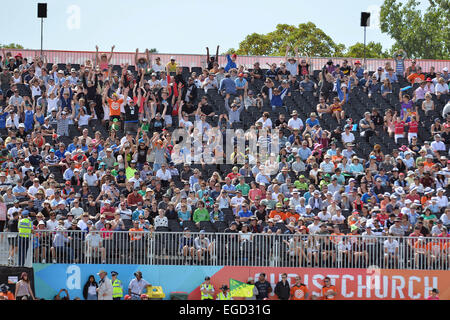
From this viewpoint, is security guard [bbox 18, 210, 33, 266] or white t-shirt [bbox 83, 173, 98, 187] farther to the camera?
white t-shirt [bbox 83, 173, 98, 187]

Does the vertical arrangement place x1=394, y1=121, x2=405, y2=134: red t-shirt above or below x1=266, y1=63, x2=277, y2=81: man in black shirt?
below

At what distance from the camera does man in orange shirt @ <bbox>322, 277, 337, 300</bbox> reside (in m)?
20.4

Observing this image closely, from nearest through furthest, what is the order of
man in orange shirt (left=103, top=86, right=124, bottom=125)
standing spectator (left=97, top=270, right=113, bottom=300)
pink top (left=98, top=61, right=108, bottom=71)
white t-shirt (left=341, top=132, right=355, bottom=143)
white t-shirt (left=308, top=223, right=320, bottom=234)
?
standing spectator (left=97, top=270, right=113, bottom=300), white t-shirt (left=308, top=223, right=320, bottom=234), white t-shirt (left=341, top=132, right=355, bottom=143), man in orange shirt (left=103, top=86, right=124, bottom=125), pink top (left=98, top=61, right=108, bottom=71)

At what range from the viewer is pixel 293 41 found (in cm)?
6431

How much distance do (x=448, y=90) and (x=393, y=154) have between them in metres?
5.08

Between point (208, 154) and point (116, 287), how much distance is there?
5597mm

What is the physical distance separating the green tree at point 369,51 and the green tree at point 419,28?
1416 millimetres

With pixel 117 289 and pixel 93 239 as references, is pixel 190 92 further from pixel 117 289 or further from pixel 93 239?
pixel 117 289

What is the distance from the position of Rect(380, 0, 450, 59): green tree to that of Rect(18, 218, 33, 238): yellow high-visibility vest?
49893mm

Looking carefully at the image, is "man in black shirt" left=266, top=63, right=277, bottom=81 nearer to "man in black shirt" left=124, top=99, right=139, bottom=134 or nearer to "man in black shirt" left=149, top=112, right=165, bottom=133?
"man in black shirt" left=149, top=112, right=165, bottom=133

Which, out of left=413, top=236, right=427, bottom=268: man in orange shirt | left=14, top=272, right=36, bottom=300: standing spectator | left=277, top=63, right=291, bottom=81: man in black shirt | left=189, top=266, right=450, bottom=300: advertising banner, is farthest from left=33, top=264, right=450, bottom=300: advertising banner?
left=277, top=63, right=291, bottom=81: man in black shirt

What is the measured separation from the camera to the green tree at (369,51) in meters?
65.2

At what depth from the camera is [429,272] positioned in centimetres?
2055

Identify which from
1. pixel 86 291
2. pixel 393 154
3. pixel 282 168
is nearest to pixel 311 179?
pixel 282 168
